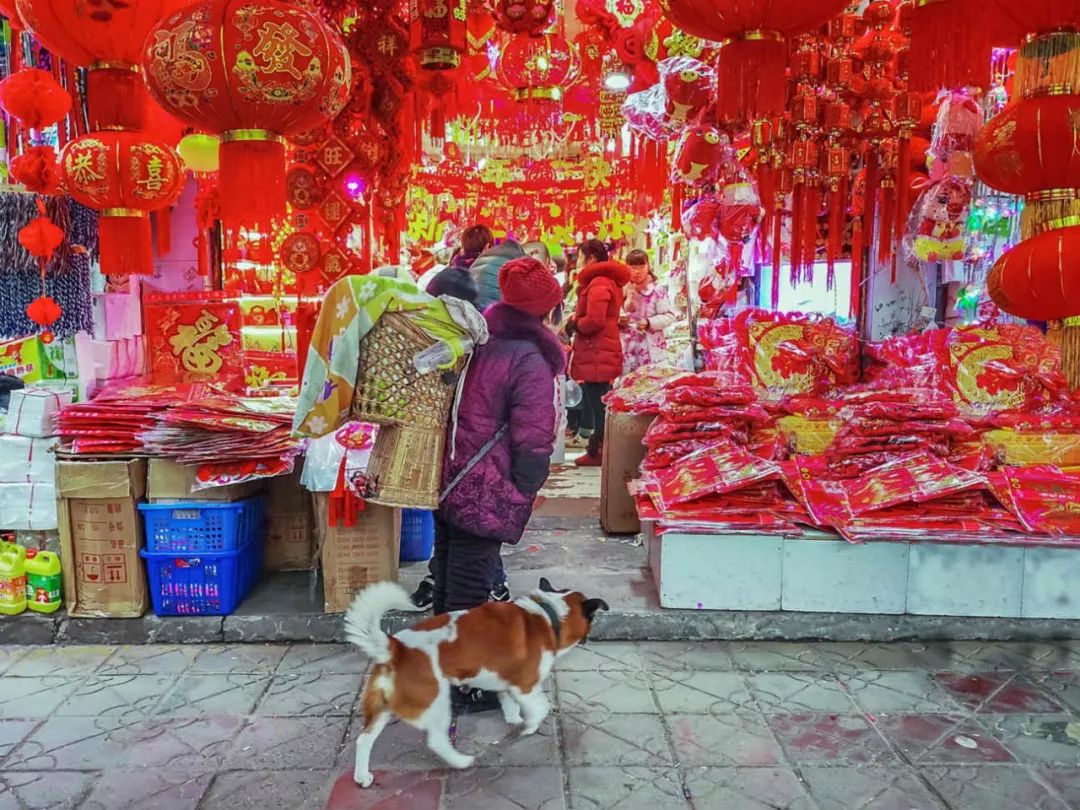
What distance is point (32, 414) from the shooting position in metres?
3.45

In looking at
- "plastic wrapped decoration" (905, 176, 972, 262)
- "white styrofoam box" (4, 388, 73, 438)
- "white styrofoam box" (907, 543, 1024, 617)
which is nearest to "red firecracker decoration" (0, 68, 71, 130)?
"white styrofoam box" (4, 388, 73, 438)

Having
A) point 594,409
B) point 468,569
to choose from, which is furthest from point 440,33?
point 594,409

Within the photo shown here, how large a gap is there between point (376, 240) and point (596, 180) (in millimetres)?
3323

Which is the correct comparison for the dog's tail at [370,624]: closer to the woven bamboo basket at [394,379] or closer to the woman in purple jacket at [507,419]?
the woman in purple jacket at [507,419]

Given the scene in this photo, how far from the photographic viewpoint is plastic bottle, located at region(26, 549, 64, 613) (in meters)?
3.22

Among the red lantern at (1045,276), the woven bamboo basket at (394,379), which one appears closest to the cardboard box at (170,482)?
the woven bamboo basket at (394,379)

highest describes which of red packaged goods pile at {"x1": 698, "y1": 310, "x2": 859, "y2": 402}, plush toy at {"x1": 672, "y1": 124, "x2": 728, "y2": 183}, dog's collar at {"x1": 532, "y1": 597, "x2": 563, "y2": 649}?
plush toy at {"x1": 672, "y1": 124, "x2": 728, "y2": 183}

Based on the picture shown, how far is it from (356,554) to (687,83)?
110 inches

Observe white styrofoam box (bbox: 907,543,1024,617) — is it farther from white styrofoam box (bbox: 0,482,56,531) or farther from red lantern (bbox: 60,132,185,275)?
white styrofoam box (bbox: 0,482,56,531)

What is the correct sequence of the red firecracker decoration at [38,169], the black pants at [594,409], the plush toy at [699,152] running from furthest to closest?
the black pants at [594,409]
the plush toy at [699,152]
the red firecracker decoration at [38,169]

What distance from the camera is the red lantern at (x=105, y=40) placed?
8.50ft

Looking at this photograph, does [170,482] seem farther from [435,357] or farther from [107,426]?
[435,357]

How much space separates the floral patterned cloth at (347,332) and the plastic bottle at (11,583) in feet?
4.80

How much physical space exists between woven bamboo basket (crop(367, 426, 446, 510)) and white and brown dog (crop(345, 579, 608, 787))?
1.04 ft
